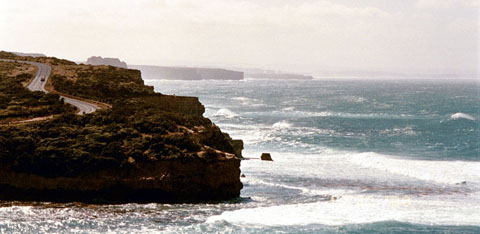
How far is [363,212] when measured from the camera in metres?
30.4

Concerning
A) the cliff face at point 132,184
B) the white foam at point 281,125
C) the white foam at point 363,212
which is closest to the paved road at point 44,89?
the cliff face at point 132,184

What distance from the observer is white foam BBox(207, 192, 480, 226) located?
1107 inches

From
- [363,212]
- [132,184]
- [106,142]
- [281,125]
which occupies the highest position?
[106,142]

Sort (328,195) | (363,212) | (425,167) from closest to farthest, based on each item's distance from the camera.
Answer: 1. (363,212)
2. (328,195)
3. (425,167)

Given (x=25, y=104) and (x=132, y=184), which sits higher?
(x=25, y=104)

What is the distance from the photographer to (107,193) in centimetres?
3025

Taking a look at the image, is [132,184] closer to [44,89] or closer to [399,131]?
[44,89]

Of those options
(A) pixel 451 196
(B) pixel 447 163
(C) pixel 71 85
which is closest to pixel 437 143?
(B) pixel 447 163

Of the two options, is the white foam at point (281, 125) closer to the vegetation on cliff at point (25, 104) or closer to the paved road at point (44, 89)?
the paved road at point (44, 89)

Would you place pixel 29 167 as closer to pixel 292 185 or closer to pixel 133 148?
pixel 133 148

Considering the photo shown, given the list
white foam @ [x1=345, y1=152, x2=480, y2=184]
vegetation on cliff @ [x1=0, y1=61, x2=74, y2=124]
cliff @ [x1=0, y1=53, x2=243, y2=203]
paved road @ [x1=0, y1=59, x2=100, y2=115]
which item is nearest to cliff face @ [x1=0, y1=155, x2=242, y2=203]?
cliff @ [x1=0, y1=53, x2=243, y2=203]

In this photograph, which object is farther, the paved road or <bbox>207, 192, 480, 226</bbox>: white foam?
the paved road

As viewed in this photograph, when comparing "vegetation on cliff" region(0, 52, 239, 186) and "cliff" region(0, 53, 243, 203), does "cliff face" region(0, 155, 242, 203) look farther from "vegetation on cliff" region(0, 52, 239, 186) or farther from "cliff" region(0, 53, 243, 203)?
"vegetation on cliff" region(0, 52, 239, 186)

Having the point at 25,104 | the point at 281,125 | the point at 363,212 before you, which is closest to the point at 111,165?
the point at 363,212
